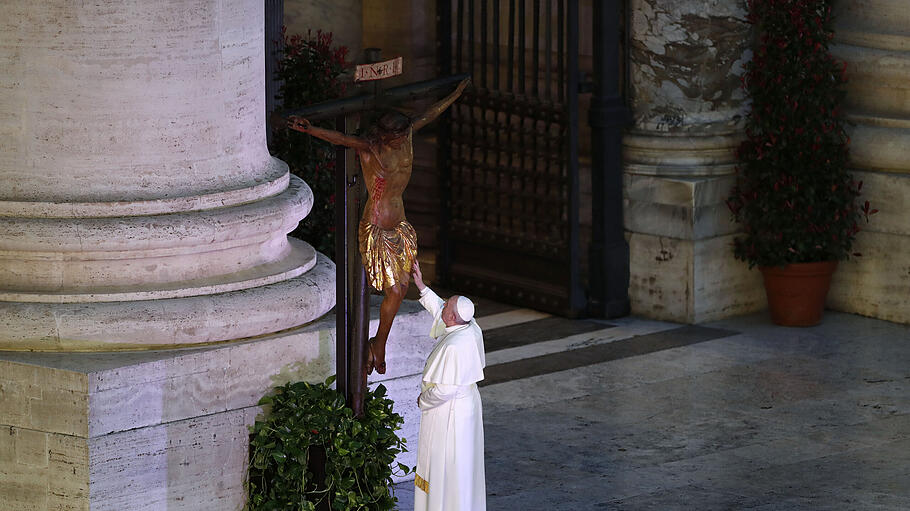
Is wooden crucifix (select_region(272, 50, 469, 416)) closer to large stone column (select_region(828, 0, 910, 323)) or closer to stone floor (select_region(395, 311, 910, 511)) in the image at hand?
stone floor (select_region(395, 311, 910, 511))

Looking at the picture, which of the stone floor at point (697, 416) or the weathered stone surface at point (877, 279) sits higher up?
the weathered stone surface at point (877, 279)

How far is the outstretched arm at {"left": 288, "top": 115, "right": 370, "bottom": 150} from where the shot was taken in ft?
21.6

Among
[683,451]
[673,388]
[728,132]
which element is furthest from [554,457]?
[728,132]

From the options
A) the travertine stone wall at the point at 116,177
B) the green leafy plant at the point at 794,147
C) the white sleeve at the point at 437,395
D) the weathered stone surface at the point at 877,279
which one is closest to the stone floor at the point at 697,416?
the weathered stone surface at the point at 877,279

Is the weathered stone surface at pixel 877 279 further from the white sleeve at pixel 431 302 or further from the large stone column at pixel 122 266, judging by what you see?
the large stone column at pixel 122 266

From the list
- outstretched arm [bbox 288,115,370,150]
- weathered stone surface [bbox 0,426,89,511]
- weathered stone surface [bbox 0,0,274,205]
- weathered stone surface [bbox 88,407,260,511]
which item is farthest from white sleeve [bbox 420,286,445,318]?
weathered stone surface [bbox 0,426,89,511]

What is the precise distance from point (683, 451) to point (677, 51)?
10.9ft

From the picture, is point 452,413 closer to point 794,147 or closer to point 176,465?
point 176,465

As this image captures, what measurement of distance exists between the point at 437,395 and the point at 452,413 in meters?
0.09

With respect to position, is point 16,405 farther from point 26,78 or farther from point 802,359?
point 802,359

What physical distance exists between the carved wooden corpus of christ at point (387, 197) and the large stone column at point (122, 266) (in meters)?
0.70

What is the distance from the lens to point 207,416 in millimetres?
7188

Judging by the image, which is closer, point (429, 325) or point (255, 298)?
point (255, 298)

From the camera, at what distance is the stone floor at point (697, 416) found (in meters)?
8.27
